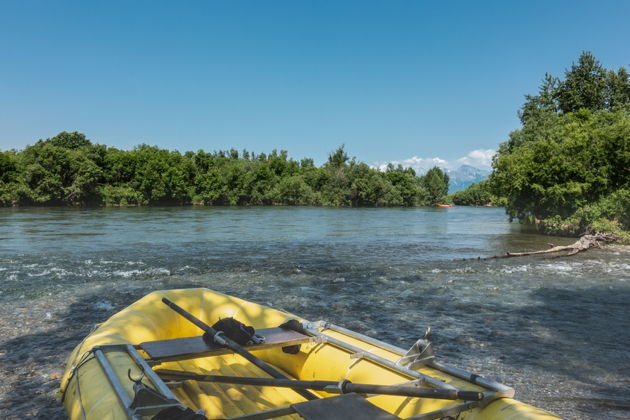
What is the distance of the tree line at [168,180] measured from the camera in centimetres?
5356

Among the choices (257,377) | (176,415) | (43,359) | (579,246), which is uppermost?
(176,415)

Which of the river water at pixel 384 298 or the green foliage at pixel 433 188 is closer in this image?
the river water at pixel 384 298

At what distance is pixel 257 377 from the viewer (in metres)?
4.59

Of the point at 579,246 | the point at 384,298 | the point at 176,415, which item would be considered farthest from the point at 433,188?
the point at 176,415

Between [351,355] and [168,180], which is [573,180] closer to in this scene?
[351,355]

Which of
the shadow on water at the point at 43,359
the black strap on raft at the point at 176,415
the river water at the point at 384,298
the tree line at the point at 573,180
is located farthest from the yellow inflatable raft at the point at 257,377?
the tree line at the point at 573,180

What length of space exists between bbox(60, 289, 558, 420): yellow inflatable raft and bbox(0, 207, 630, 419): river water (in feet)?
4.41

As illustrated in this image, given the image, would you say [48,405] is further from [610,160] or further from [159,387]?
[610,160]

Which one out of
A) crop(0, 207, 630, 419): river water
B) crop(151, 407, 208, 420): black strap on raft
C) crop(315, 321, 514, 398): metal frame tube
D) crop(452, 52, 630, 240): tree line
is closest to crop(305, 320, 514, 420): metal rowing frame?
crop(315, 321, 514, 398): metal frame tube

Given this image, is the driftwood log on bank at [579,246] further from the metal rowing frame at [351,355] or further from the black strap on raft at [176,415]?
the black strap on raft at [176,415]

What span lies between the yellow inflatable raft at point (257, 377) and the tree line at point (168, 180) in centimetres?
5430

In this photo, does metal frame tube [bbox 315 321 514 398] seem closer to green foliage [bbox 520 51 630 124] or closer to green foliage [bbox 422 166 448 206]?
green foliage [bbox 520 51 630 124]

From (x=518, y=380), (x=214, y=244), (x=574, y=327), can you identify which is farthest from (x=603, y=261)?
(x=214, y=244)

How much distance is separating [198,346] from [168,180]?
65.5 meters
